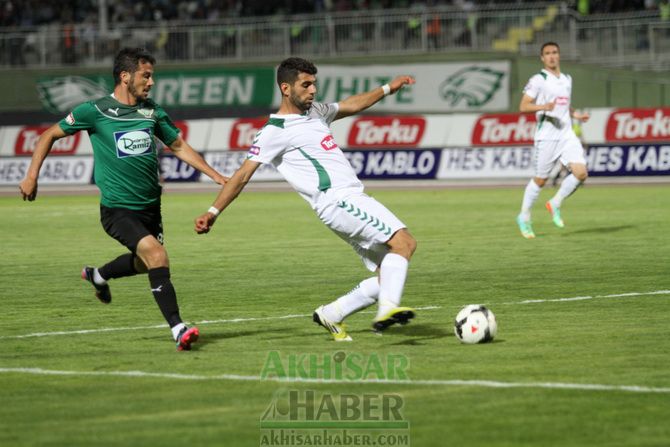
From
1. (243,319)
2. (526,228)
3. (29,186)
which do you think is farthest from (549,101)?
(29,186)

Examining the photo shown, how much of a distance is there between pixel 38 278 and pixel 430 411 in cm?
950

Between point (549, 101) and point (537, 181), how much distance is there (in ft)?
4.02

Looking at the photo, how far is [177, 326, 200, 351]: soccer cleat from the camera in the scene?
9820 millimetres

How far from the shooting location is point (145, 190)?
10977mm

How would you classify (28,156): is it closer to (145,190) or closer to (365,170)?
(365,170)

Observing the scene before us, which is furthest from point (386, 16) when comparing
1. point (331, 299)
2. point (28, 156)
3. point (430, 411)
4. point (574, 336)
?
point (430, 411)

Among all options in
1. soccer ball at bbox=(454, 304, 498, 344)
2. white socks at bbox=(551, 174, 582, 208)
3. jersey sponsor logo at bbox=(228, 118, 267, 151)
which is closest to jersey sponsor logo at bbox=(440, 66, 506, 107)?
jersey sponsor logo at bbox=(228, 118, 267, 151)

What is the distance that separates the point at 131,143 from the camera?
35.9 ft

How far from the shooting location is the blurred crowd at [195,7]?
41156 mm

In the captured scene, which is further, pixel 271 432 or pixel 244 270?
pixel 244 270

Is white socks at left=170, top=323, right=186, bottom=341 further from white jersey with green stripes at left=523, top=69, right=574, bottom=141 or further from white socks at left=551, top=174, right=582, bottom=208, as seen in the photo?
white socks at left=551, top=174, right=582, bottom=208

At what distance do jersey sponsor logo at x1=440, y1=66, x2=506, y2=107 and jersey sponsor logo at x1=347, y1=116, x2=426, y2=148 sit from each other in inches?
229

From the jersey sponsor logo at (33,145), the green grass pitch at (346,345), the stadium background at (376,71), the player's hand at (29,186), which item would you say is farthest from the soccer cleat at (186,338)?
the jersey sponsor logo at (33,145)

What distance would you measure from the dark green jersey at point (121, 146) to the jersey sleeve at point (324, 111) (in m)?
1.39
